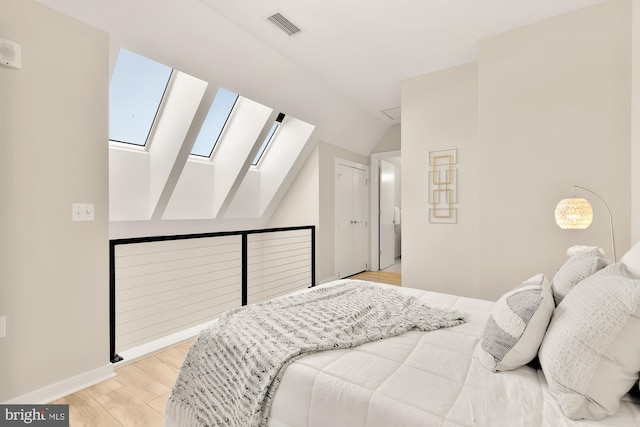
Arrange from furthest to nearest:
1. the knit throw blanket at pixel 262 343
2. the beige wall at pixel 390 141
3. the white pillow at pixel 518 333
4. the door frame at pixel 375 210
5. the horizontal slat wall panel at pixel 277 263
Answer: the door frame at pixel 375 210, the beige wall at pixel 390 141, the horizontal slat wall panel at pixel 277 263, the knit throw blanket at pixel 262 343, the white pillow at pixel 518 333

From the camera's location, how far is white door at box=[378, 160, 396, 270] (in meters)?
5.82

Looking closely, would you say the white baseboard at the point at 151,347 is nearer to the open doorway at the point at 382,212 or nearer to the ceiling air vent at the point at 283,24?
the ceiling air vent at the point at 283,24

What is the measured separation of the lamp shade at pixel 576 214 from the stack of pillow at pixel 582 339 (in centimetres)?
121

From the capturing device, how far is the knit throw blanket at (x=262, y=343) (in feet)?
3.89

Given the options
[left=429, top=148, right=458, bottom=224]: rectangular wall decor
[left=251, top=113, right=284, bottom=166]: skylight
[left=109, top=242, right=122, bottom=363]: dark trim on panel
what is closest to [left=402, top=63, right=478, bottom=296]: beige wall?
[left=429, top=148, right=458, bottom=224]: rectangular wall decor

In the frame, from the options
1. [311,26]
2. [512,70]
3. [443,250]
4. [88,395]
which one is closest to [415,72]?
[512,70]

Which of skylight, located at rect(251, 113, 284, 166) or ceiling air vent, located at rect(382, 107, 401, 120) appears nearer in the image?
skylight, located at rect(251, 113, 284, 166)

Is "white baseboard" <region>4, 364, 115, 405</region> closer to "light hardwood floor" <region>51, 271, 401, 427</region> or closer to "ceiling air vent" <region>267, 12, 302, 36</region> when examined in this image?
"light hardwood floor" <region>51, 271, 401, 427</region>

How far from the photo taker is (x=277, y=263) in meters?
4.88

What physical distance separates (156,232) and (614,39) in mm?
4830

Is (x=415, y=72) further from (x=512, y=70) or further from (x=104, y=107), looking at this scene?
(x=104, y=107)

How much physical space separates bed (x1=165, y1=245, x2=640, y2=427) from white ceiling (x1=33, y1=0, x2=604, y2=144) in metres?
2.31

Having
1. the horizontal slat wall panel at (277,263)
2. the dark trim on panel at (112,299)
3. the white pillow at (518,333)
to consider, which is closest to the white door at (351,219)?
the horizontal slat wall panel at (277,263)

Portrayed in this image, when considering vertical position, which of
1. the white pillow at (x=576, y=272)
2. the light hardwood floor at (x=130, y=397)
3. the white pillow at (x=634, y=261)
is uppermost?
the white pillow at (x=634, y=261)
